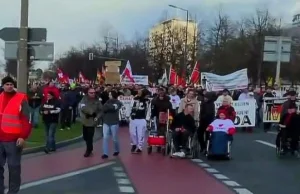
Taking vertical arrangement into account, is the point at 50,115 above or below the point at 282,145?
above

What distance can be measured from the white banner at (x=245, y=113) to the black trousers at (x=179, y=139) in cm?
984

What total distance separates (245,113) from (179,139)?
10.2m

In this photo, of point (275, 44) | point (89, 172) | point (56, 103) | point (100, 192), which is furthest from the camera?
point (275, 44)

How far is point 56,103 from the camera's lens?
1769 centimetres

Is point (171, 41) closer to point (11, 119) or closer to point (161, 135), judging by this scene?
point (161, 135)

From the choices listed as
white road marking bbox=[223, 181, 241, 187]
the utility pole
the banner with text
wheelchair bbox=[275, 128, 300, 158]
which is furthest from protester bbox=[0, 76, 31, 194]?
the banner with text

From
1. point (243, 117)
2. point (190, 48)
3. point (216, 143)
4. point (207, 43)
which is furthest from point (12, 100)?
point (207, 43)

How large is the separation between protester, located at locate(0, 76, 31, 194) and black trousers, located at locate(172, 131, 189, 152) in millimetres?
7899

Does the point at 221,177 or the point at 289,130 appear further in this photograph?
the point at 289,130

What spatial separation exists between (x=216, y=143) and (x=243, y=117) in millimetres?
10260

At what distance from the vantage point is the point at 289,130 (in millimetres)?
17703

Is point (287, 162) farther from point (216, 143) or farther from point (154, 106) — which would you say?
point (154, 106)

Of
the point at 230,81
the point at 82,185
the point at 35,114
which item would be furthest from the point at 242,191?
the point at 230,81

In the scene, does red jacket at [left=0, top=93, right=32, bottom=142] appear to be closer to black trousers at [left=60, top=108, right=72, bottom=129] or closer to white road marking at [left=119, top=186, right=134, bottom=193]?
white road marking at [left=119, top=186, right=134, bottom=193]
